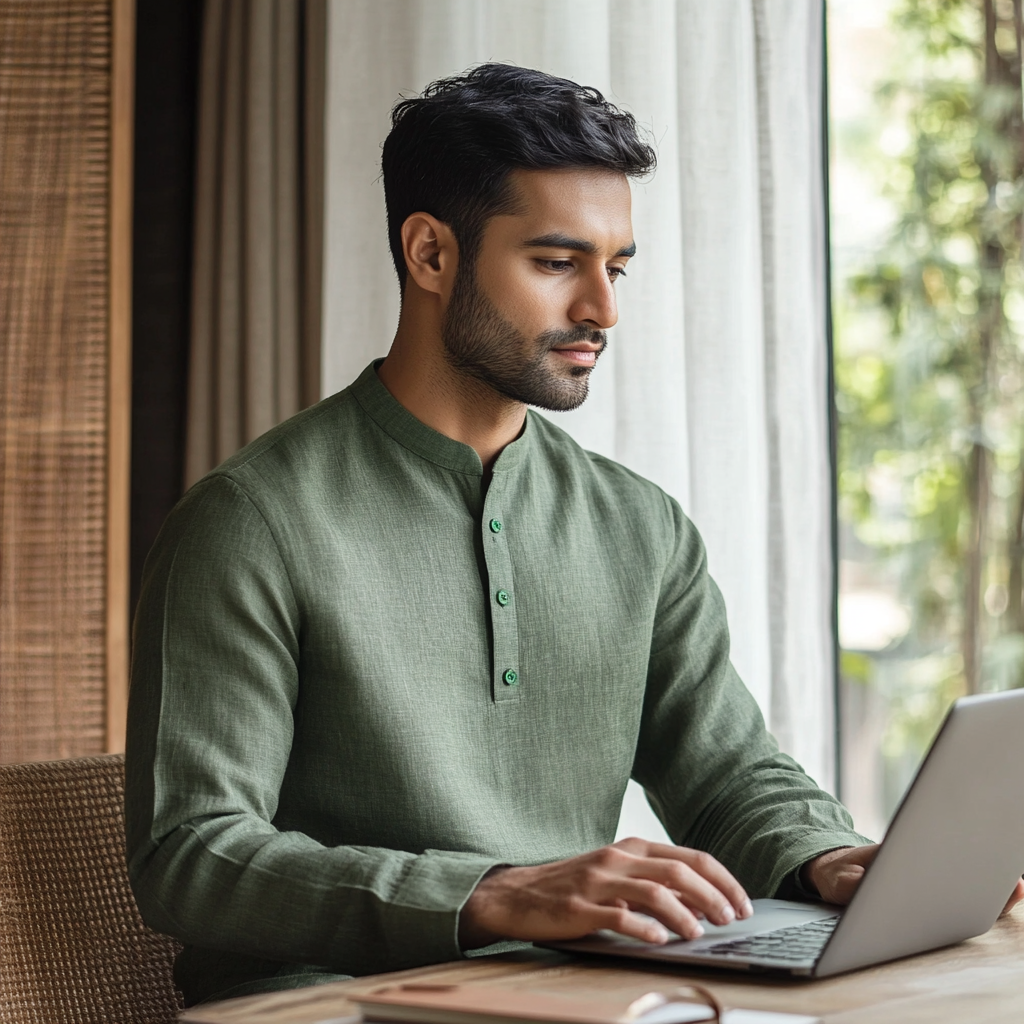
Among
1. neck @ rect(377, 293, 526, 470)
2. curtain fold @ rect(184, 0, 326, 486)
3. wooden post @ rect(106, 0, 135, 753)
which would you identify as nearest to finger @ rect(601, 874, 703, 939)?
neck @ rect(377, 293, 526, 470)

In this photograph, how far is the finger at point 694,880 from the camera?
0.99 meters

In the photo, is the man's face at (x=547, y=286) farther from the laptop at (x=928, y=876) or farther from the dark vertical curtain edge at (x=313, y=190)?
the dark vertical curtain edge at (x=313, y=190)

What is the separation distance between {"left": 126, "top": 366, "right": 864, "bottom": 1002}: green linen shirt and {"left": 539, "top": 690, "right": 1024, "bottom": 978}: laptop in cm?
19

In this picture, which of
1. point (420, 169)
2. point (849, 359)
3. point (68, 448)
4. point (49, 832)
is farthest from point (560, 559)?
point (849, 359)

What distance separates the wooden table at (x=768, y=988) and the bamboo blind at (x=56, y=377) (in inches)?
56.8

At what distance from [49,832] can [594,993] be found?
2.26 ft

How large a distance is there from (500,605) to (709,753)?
0.31 m

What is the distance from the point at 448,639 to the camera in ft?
4.51

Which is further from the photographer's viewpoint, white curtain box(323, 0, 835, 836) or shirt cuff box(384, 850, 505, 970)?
white curtain box(323, 0, 835, 836)

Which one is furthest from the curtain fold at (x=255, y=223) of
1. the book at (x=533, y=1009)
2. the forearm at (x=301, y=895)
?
the book at (x=533, y=1009)

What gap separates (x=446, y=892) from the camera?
1.04 metres

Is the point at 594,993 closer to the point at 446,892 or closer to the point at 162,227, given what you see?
the point at 446,892

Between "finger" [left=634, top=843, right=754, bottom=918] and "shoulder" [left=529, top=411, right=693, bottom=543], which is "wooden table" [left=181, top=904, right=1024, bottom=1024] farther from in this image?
"shoulder" [left=529, top=411, right=693, bottom=543]

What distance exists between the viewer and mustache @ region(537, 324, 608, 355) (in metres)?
1.46
